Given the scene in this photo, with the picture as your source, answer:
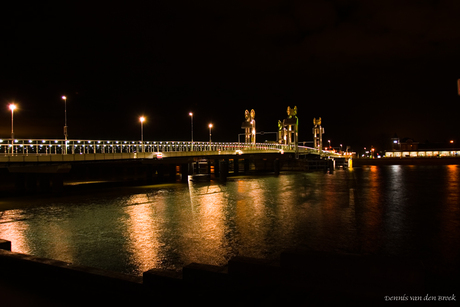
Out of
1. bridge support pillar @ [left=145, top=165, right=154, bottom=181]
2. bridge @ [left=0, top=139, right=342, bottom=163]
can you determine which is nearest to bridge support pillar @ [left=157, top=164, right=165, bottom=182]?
bridge support pillar @ [left=145, top=165, right=154, bottom=181]

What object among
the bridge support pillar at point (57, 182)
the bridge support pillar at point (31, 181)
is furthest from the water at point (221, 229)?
the bridge support pillar at point (31, 181)

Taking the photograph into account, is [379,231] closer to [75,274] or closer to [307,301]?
[307,301]

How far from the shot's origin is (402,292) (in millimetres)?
4406

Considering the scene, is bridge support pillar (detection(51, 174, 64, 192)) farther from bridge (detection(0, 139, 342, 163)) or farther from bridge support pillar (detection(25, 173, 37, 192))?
A: bridge support pillar (detection(25, 173, 37, 192))

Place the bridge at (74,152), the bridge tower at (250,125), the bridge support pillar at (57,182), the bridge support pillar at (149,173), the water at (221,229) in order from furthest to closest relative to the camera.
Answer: the bridge tower at (250,125) → the bridge support pillar at (149,173) → the bridge support pillar at (57,182) → the bridge at (74,152) → the water at (221,229)

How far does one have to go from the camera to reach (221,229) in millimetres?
14953

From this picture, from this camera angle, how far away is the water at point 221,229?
Result: 11164mm

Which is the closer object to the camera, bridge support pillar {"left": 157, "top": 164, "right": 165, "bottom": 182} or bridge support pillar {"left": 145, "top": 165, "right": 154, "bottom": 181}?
bridge support pillar {"left": 145, "top": 165, "right": 154, "bottom": 181}

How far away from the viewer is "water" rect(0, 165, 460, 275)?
1116 centimetres

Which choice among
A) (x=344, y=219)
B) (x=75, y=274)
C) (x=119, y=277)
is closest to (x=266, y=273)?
(x=119, y=277)

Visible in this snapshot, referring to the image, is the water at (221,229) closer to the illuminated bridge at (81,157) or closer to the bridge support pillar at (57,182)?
the illuminated bridge at (81,157)

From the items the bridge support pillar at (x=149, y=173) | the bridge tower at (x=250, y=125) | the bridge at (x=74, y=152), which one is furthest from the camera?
the bridge tower at (x=250, y=125)

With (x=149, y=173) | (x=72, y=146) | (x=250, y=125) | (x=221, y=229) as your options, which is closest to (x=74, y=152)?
(x=72, y=146)

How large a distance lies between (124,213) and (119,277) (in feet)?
48.1
